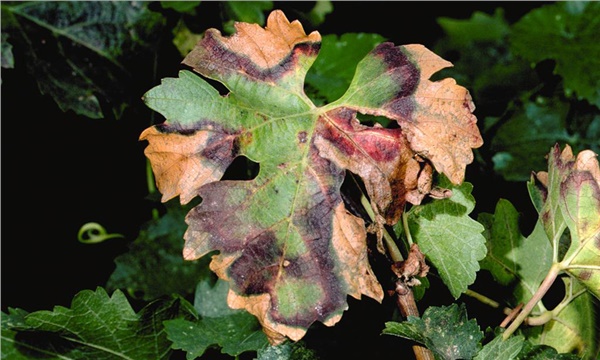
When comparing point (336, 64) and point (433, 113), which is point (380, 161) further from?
point (336, 64)

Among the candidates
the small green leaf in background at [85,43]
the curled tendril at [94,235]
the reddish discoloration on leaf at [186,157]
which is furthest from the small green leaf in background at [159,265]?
the reddish discoloration on leaf at [186,157]

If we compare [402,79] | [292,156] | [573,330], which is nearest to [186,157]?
[292,156]

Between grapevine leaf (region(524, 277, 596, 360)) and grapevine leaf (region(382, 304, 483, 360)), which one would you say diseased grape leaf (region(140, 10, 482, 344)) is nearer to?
grapevine leaf (region(382, 304, 483, 360))

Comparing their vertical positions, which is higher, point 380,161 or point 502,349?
point 380,161

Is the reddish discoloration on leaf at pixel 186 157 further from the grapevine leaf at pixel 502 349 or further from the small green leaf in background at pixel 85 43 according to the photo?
the small green leaf in background at pixel 85 43

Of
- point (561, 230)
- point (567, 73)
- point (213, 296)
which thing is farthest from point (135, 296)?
point (567, 73)

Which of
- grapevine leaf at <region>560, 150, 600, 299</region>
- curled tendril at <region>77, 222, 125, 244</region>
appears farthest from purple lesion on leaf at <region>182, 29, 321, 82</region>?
curled tendril at <region>77, 222, 125, 244</region>
